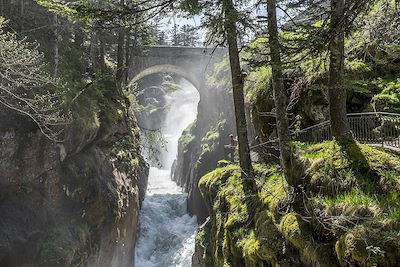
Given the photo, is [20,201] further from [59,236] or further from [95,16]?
[95,16]

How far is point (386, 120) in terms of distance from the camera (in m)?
7.24

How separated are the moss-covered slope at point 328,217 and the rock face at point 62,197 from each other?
576 centimetres

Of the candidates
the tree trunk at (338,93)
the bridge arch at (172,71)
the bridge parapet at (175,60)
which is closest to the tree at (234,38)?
the tree trunk at (338,93)

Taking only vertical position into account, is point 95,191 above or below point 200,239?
above

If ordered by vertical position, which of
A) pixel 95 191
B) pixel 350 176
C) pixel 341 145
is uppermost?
pixel 341 145

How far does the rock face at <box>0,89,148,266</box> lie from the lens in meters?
10.6

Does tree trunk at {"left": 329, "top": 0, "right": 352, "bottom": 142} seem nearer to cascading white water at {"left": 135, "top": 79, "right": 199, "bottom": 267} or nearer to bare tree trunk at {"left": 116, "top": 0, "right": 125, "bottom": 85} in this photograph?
cascading white water at {"left": 135, "top": 79, "right": 199, "bottom": 267}

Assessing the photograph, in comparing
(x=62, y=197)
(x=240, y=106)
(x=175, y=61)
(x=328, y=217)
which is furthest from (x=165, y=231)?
(x=328, y=217)

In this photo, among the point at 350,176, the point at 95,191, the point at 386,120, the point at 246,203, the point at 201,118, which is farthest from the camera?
the point at 201,118

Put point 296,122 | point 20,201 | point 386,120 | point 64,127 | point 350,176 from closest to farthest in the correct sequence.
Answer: point 350,176, point 386,120, point 296,122, point 20,201, point 64,127

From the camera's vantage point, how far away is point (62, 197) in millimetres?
12031

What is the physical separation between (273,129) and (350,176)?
575cm

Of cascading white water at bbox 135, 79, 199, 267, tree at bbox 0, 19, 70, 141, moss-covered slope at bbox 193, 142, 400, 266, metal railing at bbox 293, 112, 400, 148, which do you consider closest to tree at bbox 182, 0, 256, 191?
moss-covered slope at bbox 193, 142, 400, 266

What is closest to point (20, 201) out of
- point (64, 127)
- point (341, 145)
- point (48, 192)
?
point (48, 192)
